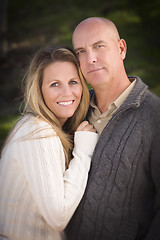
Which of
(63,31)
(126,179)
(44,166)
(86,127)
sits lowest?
(126,179)

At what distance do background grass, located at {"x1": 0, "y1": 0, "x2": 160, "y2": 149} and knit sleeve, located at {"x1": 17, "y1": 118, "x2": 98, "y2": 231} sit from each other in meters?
3.86

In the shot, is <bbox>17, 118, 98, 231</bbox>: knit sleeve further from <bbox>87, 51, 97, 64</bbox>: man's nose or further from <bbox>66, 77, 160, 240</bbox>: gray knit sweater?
<bbox>87, 51, 97, 64</bbox>: man's nose

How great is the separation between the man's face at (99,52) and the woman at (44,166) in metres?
0.11

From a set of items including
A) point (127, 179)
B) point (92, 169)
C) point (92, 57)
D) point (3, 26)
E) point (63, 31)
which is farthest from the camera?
point (63, 31)

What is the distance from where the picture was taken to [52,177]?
1.57 metres

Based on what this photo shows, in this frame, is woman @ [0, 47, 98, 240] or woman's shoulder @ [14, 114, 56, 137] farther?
woman's shoulder @ [14, 114, 56, 137]

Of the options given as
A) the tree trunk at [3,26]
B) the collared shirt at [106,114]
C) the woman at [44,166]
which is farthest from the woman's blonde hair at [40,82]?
the tree trunk at [3,26]

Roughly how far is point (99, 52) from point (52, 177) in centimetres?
82

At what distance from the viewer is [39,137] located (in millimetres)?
1646

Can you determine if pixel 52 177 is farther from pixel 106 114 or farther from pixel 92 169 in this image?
pixel 106 114

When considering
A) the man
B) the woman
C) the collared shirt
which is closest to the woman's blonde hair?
the woman

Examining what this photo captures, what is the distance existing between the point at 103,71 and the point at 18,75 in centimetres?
547

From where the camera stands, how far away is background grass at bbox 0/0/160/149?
6.32 meters

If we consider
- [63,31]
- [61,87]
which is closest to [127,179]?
[61,87]
